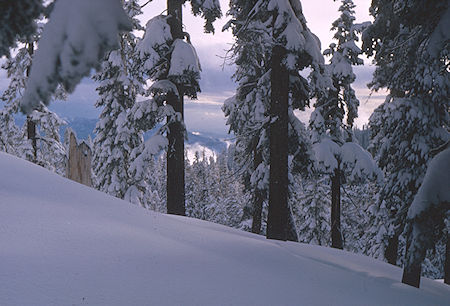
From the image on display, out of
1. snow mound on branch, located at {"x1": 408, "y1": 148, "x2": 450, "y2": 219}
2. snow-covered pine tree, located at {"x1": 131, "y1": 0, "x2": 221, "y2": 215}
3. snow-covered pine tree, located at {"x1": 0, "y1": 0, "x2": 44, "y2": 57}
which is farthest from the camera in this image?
snow-covered pine tree, located at {"x1": 131, "y1": 0, "x2": 221, "y2": 215}

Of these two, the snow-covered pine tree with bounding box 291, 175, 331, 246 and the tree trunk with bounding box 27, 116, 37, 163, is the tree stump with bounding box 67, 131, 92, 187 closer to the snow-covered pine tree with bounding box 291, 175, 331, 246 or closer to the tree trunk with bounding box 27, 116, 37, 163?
the tree trunk with bounding box 27, 116, 37, 163

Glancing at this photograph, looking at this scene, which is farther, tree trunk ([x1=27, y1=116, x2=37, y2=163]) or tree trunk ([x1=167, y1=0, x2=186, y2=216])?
tree trunk ([x1=27, y1=116, x2=37, y2=163])

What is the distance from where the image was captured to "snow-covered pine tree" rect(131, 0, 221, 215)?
443 inches

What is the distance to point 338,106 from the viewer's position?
17594 millimetres

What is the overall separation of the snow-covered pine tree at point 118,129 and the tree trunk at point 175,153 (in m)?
7.96

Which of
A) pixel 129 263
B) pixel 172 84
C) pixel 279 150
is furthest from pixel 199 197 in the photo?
pixel 129 263

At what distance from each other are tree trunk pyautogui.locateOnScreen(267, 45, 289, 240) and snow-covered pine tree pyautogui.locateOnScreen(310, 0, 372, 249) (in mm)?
6460

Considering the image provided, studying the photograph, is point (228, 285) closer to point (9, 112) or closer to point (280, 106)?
point (280, 106)

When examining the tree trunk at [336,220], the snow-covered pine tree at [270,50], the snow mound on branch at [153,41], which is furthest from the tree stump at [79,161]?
the tree trunk at [336,220]

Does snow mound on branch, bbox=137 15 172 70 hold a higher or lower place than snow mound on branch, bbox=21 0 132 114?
higher

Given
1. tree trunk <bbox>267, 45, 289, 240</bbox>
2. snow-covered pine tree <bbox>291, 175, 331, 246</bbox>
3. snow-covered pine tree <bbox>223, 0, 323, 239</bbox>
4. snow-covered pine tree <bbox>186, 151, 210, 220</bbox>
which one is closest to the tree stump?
snow-covered pine tree <bbox>223, 0, 323, 239</bbox>

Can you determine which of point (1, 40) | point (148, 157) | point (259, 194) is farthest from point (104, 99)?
point (1, 40)

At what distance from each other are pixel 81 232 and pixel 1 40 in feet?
Result: 14.1

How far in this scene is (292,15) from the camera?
371 inches
